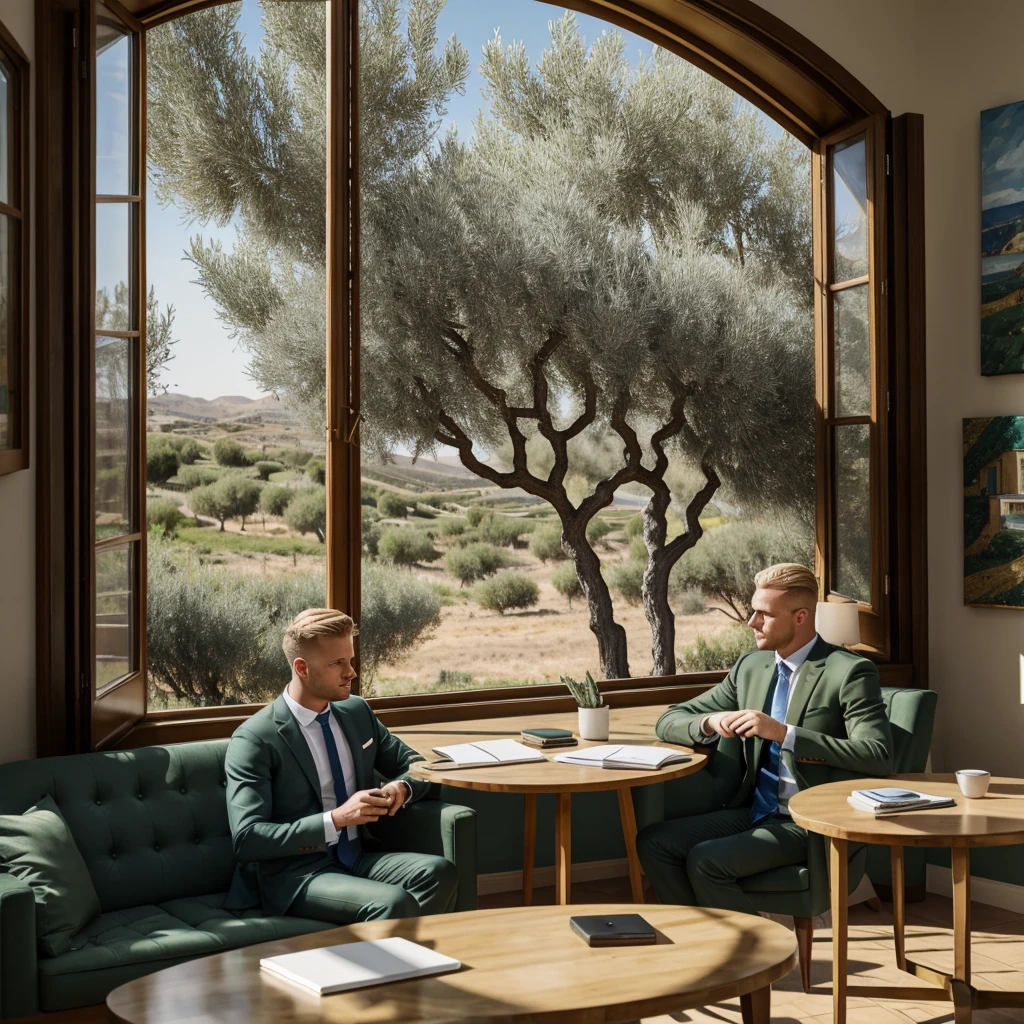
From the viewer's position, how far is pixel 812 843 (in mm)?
3328

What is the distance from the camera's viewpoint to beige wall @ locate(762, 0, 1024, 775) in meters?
4.61

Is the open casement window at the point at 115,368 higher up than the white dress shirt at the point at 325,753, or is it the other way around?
the open casement window at the point at 115,368

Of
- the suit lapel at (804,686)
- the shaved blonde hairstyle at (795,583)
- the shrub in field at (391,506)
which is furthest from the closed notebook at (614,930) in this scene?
the shrub in field at (391,506)

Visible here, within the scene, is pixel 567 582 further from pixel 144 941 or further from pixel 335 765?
pixel 144 941

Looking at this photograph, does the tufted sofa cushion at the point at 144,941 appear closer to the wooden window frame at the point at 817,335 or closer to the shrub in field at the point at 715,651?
the wooden window frame at the point at 817,335

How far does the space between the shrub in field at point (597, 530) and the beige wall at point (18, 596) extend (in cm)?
395

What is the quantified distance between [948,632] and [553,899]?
196cm

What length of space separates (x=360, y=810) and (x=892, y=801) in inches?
53.0

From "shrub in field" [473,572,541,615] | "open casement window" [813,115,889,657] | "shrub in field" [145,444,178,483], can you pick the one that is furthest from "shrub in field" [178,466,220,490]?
"open casement window" [813,115,889,657]

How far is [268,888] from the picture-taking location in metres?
3.03

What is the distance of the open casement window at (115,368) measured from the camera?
11.6 feet

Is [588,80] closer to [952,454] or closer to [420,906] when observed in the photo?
[952,454]

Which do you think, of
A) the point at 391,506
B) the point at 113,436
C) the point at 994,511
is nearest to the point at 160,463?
the point at 391,506

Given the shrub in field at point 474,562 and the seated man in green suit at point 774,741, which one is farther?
the shrub in field at point 474,562
